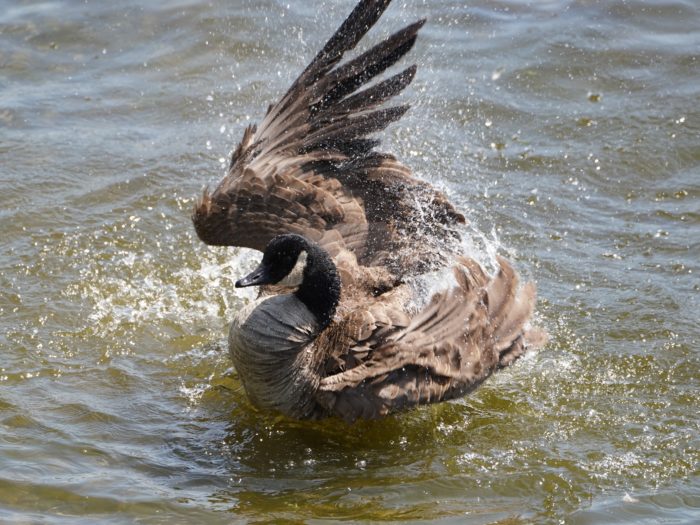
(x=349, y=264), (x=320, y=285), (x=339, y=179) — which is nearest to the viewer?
(x=320, y=285)

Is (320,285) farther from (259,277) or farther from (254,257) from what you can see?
(254,257)

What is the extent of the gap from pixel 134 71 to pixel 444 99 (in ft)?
11.4

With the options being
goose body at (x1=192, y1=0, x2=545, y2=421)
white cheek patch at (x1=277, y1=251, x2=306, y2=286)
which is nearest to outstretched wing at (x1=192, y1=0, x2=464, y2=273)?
goose body at (x1=192, y1=0, x2=545, y2=421)

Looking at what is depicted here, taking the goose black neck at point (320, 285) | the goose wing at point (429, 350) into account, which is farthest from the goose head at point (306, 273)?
the goose wing at point (429, 350)

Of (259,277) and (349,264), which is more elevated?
(259,277)

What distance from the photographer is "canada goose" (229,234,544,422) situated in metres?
5.83

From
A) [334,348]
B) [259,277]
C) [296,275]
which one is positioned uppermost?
[259,277]

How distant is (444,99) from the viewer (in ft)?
35.5

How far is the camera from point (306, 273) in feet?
19.5

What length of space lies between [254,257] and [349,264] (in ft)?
5.89

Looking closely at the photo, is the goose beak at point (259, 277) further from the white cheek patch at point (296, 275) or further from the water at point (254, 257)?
the water at point (254, 257)

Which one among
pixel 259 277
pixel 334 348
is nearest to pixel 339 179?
pixel 259 277

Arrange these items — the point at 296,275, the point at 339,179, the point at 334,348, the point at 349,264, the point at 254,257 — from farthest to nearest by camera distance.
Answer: the point at 254,257 → the point at 339,179 → the point at 349,264 → the point at 296,275 → the point at 334,348

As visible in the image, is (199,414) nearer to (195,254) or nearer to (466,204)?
(195,254)
